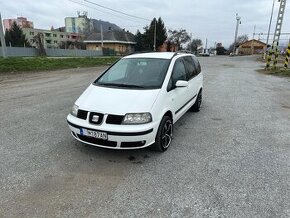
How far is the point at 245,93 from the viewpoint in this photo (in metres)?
9.45

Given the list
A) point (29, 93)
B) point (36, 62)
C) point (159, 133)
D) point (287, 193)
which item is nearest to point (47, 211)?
point (159, 133)

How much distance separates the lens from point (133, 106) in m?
3.63

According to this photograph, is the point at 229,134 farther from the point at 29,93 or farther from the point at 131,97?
the point at 29,93

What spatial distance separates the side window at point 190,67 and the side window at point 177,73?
0.30 m

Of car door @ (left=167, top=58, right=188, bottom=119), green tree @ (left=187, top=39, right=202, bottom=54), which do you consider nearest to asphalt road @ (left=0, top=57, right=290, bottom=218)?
car door @ (left=167, top=58, right=188, bottom=119)

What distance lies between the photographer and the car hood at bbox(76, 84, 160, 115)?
11.8 feet

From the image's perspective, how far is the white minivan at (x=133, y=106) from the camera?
354 cm

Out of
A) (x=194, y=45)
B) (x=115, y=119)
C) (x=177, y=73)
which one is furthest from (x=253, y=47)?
(x=115, y=119)

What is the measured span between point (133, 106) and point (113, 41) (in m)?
56.1

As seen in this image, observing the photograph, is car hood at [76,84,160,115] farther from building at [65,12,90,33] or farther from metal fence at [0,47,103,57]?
building at [65,12,90,33]

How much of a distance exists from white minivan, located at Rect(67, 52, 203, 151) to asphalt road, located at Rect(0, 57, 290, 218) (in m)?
0.39

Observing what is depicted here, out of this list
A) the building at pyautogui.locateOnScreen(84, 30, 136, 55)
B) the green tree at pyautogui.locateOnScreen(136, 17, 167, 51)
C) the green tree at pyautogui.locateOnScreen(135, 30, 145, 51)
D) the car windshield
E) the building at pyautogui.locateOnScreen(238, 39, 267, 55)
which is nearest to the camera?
the car windshield

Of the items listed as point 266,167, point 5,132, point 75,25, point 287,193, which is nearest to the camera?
point 287,193

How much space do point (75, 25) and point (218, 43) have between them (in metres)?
56.8
